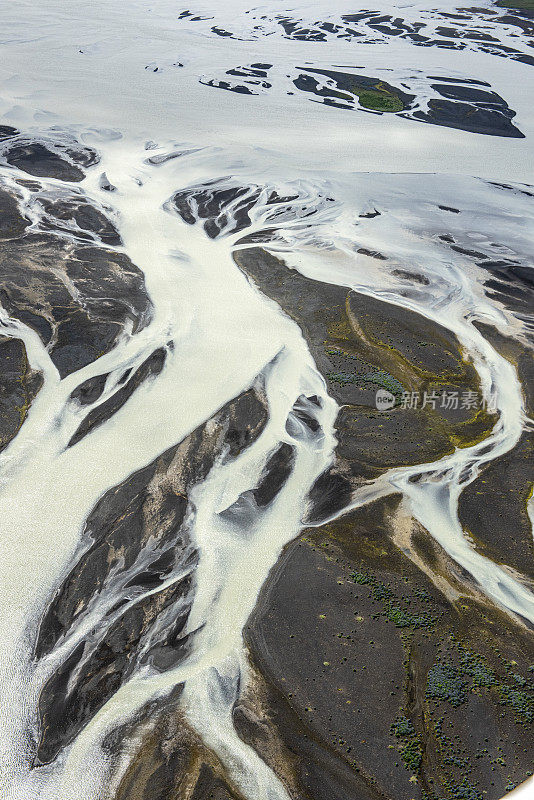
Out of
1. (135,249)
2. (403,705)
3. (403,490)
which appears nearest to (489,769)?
(403,705)

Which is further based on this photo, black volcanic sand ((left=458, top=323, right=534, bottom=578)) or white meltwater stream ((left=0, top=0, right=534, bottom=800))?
black volcanic sand ((left=458, top=323, right=534, bottom=578))

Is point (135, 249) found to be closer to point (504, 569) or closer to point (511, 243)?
point (511, 243)

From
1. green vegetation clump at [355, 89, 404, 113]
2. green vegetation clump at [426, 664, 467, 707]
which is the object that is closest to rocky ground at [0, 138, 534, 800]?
green vegetation clump at [426, 664, 467, 707]

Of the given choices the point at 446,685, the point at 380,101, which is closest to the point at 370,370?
the point at 446,685

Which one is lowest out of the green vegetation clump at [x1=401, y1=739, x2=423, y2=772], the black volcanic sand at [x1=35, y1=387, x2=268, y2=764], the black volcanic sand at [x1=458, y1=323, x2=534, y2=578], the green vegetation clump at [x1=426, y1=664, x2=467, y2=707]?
the black volcanic sand at [x1=35, y1=387, x2=268, y2=764]

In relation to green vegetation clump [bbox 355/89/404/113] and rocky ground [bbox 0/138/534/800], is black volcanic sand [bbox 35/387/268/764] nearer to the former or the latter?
rocky ground [bbox 0/138/534/800]
